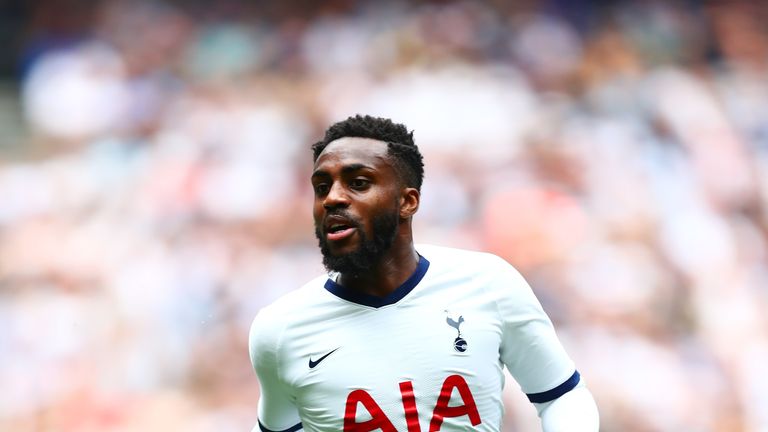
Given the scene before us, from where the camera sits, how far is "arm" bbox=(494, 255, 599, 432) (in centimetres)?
297

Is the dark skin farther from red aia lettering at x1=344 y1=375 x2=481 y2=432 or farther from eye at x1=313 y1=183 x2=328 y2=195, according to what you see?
red aia lettering at x1=344 y1=375 x2=481 y2=432

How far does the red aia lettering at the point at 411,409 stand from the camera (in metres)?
2.83

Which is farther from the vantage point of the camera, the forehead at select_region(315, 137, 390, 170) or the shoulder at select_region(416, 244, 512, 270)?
the shoulder at select_region(416, 244, 512, 270)

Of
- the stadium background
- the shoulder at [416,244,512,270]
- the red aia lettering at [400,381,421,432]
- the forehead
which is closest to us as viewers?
the red aia lettering at [400,381,421,432]

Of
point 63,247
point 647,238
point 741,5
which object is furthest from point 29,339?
point 741,5

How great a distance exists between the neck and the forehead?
0.25 metres

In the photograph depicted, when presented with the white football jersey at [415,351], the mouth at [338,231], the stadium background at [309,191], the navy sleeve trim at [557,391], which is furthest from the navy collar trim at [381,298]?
the stadium background at [309,191]

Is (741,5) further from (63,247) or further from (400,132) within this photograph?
(400,132)

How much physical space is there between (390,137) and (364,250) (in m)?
0.37

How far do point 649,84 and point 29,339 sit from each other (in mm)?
5043

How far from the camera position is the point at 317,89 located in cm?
808

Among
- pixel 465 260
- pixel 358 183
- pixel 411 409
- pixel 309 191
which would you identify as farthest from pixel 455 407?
pixel 309 191

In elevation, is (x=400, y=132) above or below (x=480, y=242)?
above

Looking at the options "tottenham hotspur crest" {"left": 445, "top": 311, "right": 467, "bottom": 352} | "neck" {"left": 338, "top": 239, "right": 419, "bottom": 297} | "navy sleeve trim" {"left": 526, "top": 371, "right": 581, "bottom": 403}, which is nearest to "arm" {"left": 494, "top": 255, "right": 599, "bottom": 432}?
"navy sleeve trim" {"left": 526, "top": 371, "right": 581, "bottom": 403}
